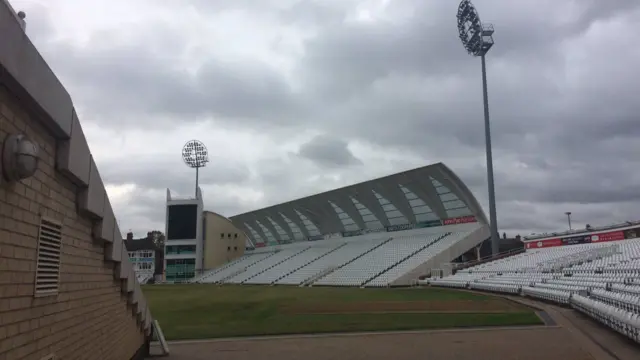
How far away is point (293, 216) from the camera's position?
71188 millimetres

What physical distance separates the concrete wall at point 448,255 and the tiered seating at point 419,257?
33 cm

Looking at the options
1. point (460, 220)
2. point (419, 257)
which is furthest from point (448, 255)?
point (460, 220)

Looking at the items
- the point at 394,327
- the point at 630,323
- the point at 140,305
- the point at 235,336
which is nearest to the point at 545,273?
the point at 394,327

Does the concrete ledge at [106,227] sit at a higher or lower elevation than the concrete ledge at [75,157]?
lower

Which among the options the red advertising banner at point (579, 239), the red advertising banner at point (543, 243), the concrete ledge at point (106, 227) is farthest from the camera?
the red advertising banner at point (543, 243)

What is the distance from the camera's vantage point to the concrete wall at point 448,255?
4262cm

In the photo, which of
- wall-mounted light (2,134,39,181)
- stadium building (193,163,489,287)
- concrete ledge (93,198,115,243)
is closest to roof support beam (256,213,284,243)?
stadium building (193,163,489,287)

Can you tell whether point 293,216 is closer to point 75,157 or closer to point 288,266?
point 288,266

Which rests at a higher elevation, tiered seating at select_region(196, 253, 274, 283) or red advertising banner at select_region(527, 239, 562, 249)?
red advertising banner at select_region(527, 239, 562, 249)

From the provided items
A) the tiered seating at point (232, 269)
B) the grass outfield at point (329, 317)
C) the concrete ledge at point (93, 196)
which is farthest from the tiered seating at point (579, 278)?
the tiered seating at point (232, 269)

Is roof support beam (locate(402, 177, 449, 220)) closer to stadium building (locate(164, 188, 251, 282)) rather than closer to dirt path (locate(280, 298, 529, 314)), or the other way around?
dirt path (locate(280, 298, 529, 314))

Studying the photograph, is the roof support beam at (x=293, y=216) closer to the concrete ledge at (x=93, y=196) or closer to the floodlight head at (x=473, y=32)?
the floodlight head at (x=473, y=32)

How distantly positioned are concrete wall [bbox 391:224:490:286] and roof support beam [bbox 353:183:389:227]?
455 inches

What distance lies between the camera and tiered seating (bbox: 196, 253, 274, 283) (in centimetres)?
7075
